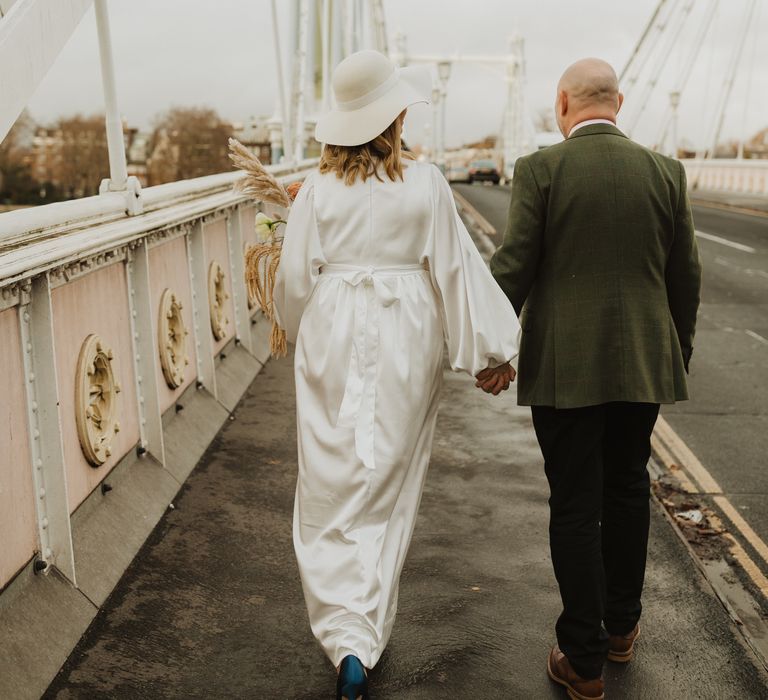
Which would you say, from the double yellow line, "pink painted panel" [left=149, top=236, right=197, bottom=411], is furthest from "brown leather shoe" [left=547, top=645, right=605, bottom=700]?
"pink painted panel" [left=149, top=236, right=197, bottom=411]

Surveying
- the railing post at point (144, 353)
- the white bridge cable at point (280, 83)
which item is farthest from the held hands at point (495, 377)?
the white bridge cable at point (280, 83)

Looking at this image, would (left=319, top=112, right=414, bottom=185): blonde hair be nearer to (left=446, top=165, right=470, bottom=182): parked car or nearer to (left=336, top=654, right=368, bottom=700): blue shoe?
(left=336, top=654, right=368, bottom=700): blue shoe

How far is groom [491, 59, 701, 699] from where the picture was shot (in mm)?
3119

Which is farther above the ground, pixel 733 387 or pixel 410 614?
pixel 410 614

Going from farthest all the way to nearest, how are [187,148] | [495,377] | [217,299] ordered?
[187,148] < [217,299] < [495,377]

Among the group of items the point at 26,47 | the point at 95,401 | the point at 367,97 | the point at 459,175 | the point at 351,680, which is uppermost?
the point at 26,47

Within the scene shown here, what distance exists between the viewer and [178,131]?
84.8 m

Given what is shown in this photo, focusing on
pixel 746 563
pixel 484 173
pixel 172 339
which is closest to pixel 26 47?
pixel 172 339

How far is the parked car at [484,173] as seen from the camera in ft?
189

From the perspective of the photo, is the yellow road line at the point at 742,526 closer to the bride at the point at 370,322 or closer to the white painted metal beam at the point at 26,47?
the bride at the point at 370,322

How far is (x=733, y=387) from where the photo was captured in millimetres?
7719

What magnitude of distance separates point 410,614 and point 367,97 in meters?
1.73

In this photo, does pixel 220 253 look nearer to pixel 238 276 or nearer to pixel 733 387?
pixel 238 276

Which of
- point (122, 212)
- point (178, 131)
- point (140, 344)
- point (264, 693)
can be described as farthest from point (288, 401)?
point (178, 131)
